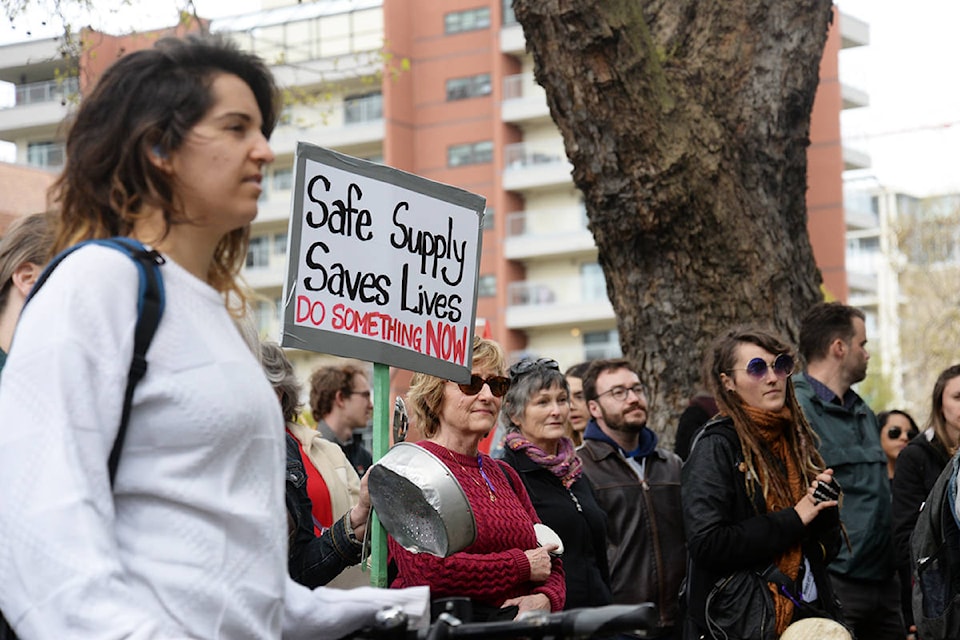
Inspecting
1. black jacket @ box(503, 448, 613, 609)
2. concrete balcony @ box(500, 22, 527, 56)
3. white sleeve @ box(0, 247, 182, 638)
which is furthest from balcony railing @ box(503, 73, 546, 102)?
white sleeve @ box(0, 247, 182, 638)

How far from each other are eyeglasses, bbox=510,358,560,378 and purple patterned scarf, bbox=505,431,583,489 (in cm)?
30

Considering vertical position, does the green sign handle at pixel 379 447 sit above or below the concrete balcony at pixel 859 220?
below

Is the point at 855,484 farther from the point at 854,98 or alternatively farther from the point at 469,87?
the point at 854,98

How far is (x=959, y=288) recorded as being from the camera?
38812 millimetres

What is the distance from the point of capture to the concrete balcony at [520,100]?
49781 millimetres

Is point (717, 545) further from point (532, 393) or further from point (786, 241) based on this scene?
point (786, 241)

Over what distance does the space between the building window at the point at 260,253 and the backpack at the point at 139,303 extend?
53.5 meters

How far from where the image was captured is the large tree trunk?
340 inches

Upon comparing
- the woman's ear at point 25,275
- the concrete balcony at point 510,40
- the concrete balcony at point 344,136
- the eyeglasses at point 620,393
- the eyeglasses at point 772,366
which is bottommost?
the eyeglasses at point 620,393

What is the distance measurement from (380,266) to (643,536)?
8.32ft

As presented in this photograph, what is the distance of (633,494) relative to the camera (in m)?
6.88

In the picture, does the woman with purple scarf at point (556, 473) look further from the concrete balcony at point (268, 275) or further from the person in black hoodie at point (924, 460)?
the concrete balcony at point (268, 275)

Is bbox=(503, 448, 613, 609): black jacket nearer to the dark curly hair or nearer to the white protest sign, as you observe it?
the white protest sign

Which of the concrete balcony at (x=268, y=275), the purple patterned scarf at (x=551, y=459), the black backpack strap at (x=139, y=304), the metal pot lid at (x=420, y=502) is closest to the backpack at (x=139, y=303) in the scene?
the black backpack strap at (x=139, y=304)
